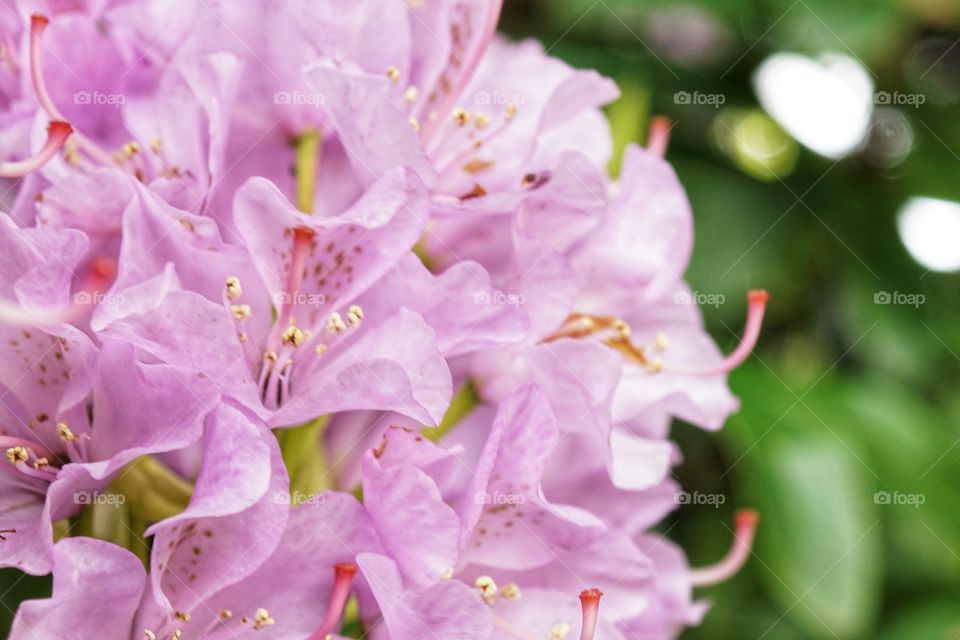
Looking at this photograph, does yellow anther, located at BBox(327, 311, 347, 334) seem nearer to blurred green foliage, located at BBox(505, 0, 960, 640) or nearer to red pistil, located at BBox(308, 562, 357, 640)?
red pistil, located at BBox(308, 562, 357, 640)

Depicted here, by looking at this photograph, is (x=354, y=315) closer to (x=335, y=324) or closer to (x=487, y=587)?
(x=335, y=324)

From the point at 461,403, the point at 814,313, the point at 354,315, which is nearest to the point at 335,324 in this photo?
the point at 354,315

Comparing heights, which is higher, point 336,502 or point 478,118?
point 478,118

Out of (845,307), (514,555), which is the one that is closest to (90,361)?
(514,555)

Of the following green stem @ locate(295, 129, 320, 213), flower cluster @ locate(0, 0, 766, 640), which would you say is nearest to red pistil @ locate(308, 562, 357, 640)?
flower cluster @ locate(0, 0, 766, 640)

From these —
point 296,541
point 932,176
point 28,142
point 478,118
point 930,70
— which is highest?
point 930,70

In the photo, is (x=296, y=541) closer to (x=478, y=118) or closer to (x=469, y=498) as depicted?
(x=469, y=498)

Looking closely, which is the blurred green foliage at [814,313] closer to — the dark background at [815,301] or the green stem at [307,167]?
the dark background at [815,301]
